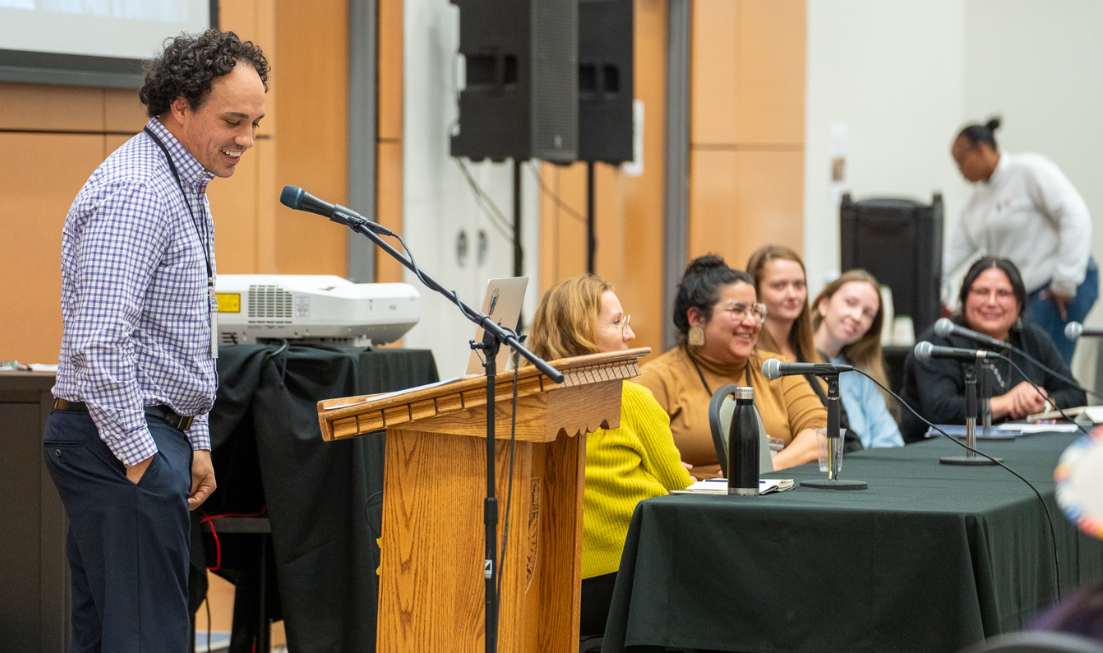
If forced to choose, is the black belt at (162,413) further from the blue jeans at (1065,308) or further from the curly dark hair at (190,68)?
the blue jeans at (1065,308)

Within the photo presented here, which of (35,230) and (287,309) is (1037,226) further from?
(35,230)

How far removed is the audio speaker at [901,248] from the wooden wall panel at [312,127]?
118 inches

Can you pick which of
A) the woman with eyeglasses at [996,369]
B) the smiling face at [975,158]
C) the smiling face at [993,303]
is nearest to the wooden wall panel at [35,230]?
the woman with eyeglasses at [996,369]

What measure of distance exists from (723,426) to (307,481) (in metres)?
1.13

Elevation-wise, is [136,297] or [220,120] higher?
[220,120]

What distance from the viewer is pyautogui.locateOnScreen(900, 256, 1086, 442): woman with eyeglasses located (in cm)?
421

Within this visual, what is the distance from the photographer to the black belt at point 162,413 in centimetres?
217

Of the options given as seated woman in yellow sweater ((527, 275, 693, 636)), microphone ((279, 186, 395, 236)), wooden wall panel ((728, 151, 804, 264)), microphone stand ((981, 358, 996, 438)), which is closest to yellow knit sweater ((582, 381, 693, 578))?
seated woman in yellow sweater ((527, 275, 693, 636))

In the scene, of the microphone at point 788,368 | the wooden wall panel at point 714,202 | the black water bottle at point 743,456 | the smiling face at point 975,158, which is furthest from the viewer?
the wooden wall panel at point 714,202

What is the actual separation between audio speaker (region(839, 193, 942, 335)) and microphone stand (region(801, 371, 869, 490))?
155 inches

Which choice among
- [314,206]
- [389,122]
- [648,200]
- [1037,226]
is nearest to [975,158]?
[1037,226]

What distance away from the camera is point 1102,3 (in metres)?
8.16

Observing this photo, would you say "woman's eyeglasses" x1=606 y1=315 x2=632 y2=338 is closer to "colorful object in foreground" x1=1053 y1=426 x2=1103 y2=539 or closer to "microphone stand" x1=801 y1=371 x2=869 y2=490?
"microphone stand" x1=801 y1=371 x2=869 y2=490

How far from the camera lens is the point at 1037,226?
616 centimetres
